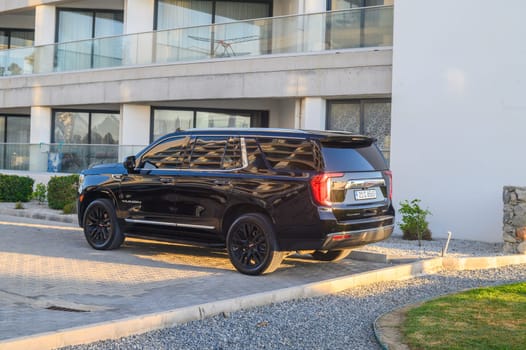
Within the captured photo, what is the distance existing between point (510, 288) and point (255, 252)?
3242mm

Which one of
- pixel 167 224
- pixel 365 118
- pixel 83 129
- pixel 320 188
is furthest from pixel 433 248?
pixel 83 129

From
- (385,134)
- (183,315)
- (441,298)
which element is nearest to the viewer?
(183,315)

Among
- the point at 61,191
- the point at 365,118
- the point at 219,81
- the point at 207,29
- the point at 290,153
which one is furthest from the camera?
the point at 207,29

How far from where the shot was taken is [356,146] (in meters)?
9.53

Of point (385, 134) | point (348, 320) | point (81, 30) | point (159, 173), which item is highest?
point (81, 30)

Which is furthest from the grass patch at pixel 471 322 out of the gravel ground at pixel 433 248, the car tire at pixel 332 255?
the gravel ground at pixel 433 248

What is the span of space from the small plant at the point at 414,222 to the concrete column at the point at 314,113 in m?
3.70

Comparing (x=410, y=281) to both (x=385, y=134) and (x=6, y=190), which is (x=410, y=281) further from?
(x=6, y=190)

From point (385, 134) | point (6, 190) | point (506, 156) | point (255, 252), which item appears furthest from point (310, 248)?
point (6, 190)

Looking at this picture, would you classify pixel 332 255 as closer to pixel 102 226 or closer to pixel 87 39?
pixel 102 226

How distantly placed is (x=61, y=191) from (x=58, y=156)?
3959 mm

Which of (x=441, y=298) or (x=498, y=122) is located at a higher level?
(x=498, y=122)

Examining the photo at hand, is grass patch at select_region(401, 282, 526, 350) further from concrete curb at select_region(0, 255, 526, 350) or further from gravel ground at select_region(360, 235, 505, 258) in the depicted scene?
gravel ground at select_region(360, 235, 505, 258)

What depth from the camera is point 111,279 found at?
8992 millimetres
